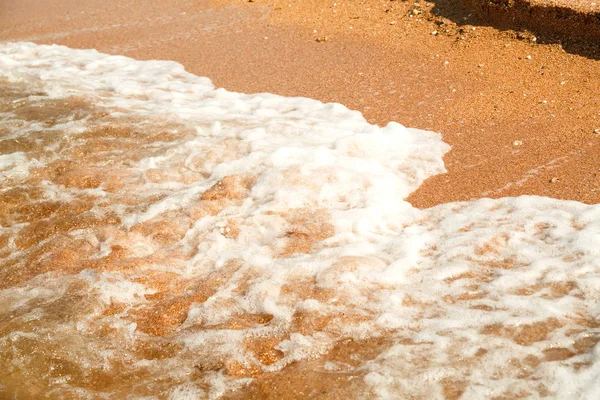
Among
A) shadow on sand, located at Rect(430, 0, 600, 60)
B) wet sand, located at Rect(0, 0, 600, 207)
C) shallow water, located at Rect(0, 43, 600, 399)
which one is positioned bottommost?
shallow water, located at Rect(0, 43, 600, 399)

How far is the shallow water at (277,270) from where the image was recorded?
249cm

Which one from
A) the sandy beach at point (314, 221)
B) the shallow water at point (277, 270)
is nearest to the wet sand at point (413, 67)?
the sandy beach at point (314, 221)

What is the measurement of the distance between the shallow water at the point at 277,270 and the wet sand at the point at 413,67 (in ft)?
0.89

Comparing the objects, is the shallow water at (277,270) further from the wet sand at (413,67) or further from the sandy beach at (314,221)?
the wet sand at (413,67)

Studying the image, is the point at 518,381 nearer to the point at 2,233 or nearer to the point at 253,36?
the point at 2,233

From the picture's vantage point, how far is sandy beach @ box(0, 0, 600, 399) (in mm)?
2549

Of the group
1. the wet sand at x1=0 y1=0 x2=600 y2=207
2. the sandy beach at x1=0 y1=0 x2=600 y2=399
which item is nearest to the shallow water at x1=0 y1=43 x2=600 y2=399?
the sandy beach at x1=0 y1=0 x2=600 y2=399

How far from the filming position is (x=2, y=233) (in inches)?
146

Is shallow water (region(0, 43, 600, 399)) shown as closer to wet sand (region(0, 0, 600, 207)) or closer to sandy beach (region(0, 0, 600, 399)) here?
sandy beach (region(0, 0, 600, 399))

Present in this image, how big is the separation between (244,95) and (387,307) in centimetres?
306

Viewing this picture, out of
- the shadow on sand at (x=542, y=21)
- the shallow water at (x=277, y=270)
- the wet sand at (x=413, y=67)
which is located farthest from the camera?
the shadow on sand at (x=542, y=21)

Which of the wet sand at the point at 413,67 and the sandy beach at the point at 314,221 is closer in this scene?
the sandy beach at the point at 314,221

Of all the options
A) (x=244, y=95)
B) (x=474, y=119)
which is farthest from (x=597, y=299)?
(x=244, y=95)

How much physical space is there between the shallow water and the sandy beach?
1cm
